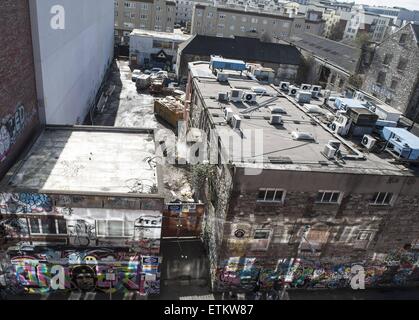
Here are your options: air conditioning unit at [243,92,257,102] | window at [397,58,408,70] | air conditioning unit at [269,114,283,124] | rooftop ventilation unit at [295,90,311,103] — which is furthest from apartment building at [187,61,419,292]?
window at [397,58,408,70]

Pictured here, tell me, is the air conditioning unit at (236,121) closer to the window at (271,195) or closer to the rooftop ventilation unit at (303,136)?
the rooftop ventilation unit at (303,136)

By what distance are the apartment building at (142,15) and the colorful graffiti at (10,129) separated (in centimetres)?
7882

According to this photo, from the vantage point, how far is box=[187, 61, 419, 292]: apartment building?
20.4 metres

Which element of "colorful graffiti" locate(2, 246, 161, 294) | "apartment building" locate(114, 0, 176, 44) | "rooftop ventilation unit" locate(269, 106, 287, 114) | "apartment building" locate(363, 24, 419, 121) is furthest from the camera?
"apartment building" locate(114, 0, 176, 44)

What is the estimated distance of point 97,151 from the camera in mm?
23344

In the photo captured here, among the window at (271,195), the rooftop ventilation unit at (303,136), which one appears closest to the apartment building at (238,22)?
the rooftop ventilation unit at (303,136)

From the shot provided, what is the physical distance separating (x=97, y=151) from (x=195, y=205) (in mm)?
7696

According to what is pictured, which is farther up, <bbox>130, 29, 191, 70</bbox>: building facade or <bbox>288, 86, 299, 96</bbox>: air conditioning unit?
<bbox>288, 86, 299, 96</bbox>: air conditioning unit

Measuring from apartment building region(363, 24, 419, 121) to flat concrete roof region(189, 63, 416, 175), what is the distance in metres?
17.7

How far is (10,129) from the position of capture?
772 inches

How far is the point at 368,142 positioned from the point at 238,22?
83325 mm

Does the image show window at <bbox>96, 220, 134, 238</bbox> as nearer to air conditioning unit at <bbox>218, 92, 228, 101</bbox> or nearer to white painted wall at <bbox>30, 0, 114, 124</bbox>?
white painted wall at <bbox>30, 0, 114, 124</bbox>
